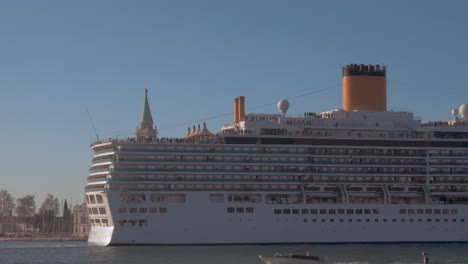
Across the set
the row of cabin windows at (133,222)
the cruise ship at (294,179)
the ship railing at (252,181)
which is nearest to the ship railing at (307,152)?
the cruise ship at (294,179)

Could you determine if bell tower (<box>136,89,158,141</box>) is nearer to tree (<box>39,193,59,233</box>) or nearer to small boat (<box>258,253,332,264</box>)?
small boat (<box>258,253,332,264</box>)

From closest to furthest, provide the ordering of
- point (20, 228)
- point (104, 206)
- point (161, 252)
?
point (161, 252), point (104, 206), point (20, 228)

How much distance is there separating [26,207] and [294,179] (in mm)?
88757

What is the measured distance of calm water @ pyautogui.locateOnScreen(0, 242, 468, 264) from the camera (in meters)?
64.2

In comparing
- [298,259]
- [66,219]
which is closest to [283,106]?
[298,259]

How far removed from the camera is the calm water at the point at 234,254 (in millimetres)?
64250

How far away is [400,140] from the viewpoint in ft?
273

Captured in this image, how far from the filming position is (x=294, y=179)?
80.5 metres

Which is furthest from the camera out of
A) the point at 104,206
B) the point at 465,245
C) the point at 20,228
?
the point at 20,228

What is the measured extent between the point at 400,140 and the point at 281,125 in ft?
36.0

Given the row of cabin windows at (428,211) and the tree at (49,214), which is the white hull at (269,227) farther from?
the tree at (49,214)

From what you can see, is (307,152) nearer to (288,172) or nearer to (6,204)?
(288,172)

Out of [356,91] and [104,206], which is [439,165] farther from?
[104,206]

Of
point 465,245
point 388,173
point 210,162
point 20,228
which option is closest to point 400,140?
point 388,173
